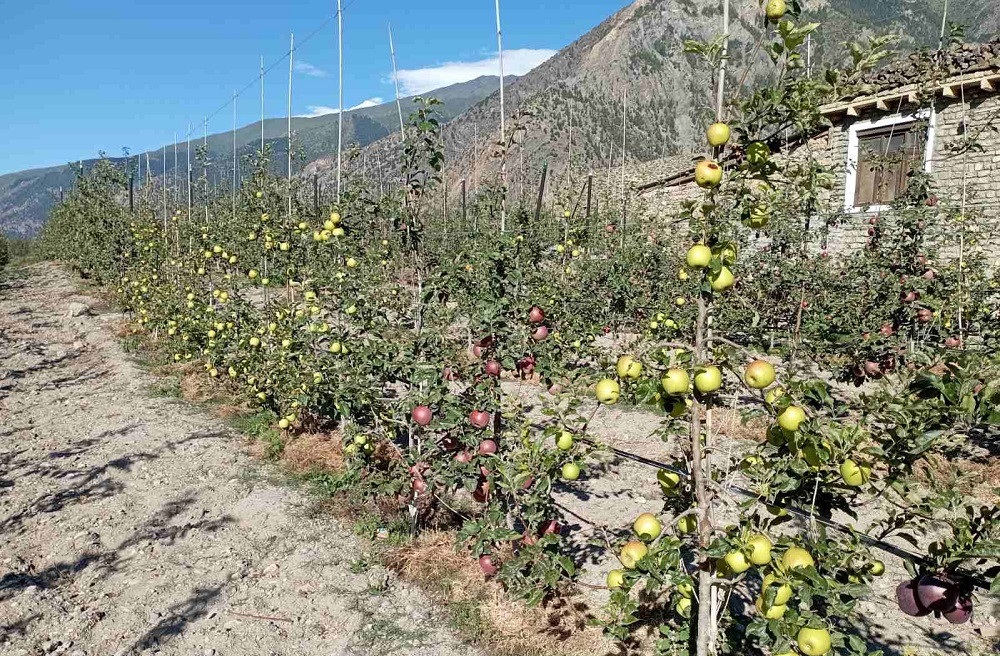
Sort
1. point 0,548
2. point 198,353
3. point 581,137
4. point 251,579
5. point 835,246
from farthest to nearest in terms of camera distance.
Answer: point 581,137 < point 835,246 < point 198,353 < point 0,548 < point 251,579

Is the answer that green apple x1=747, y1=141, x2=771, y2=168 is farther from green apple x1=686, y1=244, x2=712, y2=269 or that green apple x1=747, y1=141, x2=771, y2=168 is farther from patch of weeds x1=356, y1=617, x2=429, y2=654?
patch of weeds x1=356, y1=617, x2=429, y2=654

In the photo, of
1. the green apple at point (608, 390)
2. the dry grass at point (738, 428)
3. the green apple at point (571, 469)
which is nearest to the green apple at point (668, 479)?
the green apple at point (571, 469)

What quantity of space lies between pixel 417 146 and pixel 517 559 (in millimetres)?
2538

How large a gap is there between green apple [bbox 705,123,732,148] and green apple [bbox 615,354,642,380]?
0.66 metres

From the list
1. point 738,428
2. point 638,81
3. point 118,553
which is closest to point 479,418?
point 118,553

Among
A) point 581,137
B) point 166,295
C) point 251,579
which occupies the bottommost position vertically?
point 251,579

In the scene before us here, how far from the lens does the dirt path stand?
318 cm

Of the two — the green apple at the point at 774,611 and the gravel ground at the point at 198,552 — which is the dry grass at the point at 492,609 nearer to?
the gravel ground at the point at 198,552

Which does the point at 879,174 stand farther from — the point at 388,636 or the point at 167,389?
the point at 167,389

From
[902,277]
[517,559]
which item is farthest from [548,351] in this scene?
[902,277]

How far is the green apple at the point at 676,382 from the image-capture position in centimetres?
174

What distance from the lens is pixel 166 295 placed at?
26.8 ft

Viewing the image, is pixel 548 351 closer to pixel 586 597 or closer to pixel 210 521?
pixel 586 597

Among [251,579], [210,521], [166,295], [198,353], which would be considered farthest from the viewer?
[166,295]
